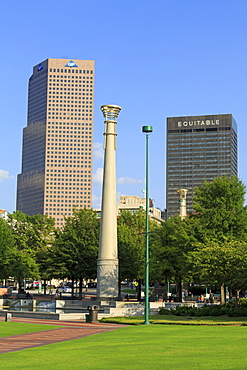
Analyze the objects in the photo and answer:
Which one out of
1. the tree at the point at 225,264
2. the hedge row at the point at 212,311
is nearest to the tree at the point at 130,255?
the tree at the point at 225,264

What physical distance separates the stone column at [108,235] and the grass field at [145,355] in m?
30.5

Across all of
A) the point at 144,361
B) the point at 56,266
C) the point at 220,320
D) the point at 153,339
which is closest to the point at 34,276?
the point at 56,266

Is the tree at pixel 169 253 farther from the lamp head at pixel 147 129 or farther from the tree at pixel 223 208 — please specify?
the lamp head at pixel 147 129

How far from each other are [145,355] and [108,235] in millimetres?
37626

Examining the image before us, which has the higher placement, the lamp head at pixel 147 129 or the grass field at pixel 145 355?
the lamp head at pixel 147 129

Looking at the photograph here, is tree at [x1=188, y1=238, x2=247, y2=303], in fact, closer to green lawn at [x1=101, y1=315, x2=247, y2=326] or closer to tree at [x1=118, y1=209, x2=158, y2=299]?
green lawn at [x1=101, y1=315, x2=247, y2=326]

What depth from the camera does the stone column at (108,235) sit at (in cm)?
5578

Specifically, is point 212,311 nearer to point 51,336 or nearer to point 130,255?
point 51,336

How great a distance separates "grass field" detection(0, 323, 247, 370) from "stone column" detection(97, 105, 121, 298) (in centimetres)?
3050

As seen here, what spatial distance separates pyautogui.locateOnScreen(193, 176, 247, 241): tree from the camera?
51.3 metres

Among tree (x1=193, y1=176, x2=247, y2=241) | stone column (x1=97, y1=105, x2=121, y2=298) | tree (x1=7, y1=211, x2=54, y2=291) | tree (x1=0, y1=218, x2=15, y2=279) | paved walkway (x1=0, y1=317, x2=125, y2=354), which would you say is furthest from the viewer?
tree (x1=7, y1=211, x2=54, y2=291)

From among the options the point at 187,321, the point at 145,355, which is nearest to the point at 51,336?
the point at 187,321

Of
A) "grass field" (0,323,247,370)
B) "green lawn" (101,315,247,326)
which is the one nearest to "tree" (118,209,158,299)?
"green lawn" (101,315,247,326)

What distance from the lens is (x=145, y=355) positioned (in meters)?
18.5
